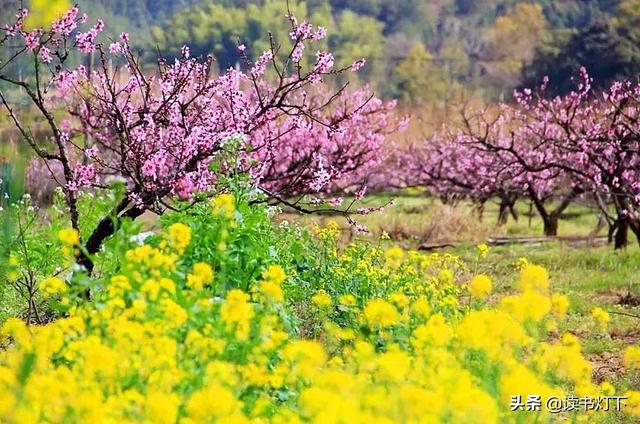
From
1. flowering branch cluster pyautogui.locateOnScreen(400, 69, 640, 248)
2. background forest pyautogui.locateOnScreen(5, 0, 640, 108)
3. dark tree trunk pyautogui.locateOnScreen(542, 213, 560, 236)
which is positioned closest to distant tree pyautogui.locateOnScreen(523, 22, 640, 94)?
background forest pyautogui.locateOnScreen(5, 0, 640, 108)

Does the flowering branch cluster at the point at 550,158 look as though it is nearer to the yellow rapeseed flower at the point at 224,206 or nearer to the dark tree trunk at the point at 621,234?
the dark tree trunk at the point at 621,234

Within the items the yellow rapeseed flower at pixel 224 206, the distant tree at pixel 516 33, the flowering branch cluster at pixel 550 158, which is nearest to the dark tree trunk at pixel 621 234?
the flowering branch cluster at pixel 550 158

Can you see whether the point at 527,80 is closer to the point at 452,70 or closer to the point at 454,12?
the point at 452,70

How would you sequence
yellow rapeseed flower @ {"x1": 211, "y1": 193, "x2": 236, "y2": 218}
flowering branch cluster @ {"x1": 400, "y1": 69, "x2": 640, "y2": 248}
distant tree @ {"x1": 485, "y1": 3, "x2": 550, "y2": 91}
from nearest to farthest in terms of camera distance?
yellow rapeseed flower @ {"x1": 211, "y1": 193, "x2": 236, "y2": 218}, flowering branch cluster @ {"x1": 400, "y1": 69, "x2": 640, "y2": 248}, distant tree @ {"x1": 485, "y1": 3, "x2": 550, "y2": 91}

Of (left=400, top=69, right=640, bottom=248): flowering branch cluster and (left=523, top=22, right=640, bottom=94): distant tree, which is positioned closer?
(left=400, top=69, right=640, bottom=248): flowering branch cluster

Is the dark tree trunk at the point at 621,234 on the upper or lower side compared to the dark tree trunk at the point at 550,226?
lower

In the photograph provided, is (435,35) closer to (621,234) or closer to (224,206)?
(621,234)

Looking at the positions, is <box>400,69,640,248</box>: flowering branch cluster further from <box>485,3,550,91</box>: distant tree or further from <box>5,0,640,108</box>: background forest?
<box>485,3,550,91</box>: distant tree

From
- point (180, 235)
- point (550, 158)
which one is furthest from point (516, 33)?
point (180, 235)

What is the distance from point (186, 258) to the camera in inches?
180

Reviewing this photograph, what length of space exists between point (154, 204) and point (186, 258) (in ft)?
6.59

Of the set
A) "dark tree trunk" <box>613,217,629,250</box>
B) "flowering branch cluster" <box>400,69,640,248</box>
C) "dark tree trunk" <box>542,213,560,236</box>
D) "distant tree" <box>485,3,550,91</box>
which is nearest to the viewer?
"flowering branch cluster" <box>400,69,640,248</box>

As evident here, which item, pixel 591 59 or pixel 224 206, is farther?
pixel 591 59

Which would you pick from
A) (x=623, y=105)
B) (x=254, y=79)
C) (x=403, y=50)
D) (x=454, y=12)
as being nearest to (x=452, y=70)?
(x=403, y=50)
